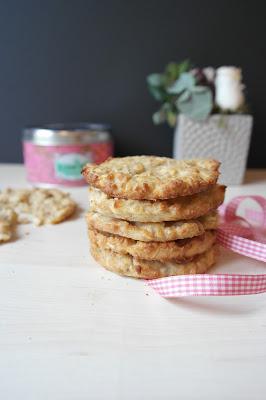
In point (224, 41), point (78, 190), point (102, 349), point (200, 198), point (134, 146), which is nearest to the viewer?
point (102, 349)

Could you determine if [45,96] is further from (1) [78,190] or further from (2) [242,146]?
(2) [242,146]

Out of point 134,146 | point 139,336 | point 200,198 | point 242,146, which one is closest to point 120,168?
point 200,198

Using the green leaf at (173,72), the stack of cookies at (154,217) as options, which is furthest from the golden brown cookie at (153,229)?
the green leaf at (173,72)

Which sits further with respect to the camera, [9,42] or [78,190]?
[9,42]

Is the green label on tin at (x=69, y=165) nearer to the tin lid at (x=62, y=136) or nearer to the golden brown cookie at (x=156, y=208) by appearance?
the tin lid at (x=62, y=136)

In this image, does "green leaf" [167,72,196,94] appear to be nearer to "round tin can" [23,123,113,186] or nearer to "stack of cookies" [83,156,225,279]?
"round tin can" [23,123,113,186]

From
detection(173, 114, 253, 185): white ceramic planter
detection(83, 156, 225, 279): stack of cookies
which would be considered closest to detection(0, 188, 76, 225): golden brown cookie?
detection(83, 156, 225, 279): stack of cookies
